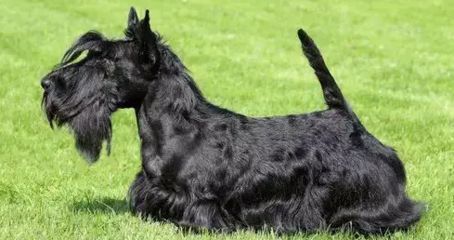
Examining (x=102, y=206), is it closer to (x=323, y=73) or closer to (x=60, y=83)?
(x=60, y=83)

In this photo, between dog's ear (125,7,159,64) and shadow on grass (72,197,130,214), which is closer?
dog's ear (125,7,159,64)

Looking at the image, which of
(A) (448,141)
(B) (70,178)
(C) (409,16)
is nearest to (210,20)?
(C) (409,16)

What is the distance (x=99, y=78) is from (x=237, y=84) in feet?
24.2

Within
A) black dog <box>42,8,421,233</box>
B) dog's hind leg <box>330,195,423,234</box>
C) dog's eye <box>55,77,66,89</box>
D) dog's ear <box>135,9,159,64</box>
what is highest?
dog's ear <box>135,9,159,64</box>

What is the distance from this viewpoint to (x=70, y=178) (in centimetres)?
740

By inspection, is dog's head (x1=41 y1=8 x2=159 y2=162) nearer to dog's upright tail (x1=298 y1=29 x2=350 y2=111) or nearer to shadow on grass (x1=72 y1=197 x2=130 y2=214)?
shadow on grass (x1=72 y1=197 x2=130 y2=214)

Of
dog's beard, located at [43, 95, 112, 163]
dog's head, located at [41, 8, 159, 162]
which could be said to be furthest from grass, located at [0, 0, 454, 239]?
dog's head, located at [41, 8, 159, 162]

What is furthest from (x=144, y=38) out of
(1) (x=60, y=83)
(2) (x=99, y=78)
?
(1) (x=60, y=83)

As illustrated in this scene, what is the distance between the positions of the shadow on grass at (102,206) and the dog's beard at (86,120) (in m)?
0.68

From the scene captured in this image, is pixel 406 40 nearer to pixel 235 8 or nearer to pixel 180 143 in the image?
pixel 235 8

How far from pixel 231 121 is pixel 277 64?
940 centimetres

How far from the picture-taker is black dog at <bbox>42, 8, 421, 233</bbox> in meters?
5.28

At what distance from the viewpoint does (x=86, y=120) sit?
5355 millimetres

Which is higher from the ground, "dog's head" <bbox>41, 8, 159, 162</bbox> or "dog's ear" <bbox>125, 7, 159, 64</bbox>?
"dog's ear" <bbox>125, 7, 159, 64</bbox>
